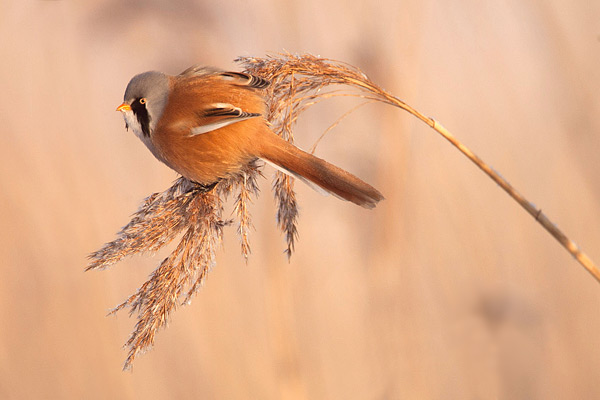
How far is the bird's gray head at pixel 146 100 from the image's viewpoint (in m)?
1.74

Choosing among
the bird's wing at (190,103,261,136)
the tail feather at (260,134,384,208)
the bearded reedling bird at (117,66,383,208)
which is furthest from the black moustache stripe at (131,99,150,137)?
the tail feather at (260,134,384,208)

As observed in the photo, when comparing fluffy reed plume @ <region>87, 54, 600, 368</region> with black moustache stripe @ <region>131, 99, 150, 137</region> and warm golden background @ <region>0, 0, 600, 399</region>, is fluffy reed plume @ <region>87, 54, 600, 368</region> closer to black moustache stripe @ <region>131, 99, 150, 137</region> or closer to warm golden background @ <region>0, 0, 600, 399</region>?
black moustache stripe @ <region>131, 99, 150, 137</region>

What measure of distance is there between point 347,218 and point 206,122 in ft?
2.98

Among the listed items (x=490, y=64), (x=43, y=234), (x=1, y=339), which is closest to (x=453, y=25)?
(x=490, y=64)

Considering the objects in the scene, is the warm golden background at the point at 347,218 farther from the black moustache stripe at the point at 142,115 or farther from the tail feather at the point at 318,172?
the tail feather at the point at 318,172

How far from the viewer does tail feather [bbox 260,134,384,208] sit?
1.44m

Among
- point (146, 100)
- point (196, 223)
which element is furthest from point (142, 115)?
point (196, 223)

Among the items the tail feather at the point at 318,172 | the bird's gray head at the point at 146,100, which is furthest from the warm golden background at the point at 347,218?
the tail feather at the point at 318,172

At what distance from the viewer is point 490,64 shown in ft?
7.99

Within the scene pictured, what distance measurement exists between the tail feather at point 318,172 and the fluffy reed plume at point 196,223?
5 centimetres

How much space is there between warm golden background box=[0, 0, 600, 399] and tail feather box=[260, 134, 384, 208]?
0.60m

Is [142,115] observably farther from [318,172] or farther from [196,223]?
[318,172]

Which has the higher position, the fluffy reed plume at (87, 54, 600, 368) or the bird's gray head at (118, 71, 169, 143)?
the bird's gray head at (118, 71, 169, 143)

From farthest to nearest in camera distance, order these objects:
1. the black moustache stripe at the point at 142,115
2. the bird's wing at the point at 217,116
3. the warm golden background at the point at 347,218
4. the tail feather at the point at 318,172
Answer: the warm golden background at the point at 347,218 → the black moustache stripe at the point at 142,115 → the bird's wing at the point at 217,116 → the tail feather at the point at 318,172
